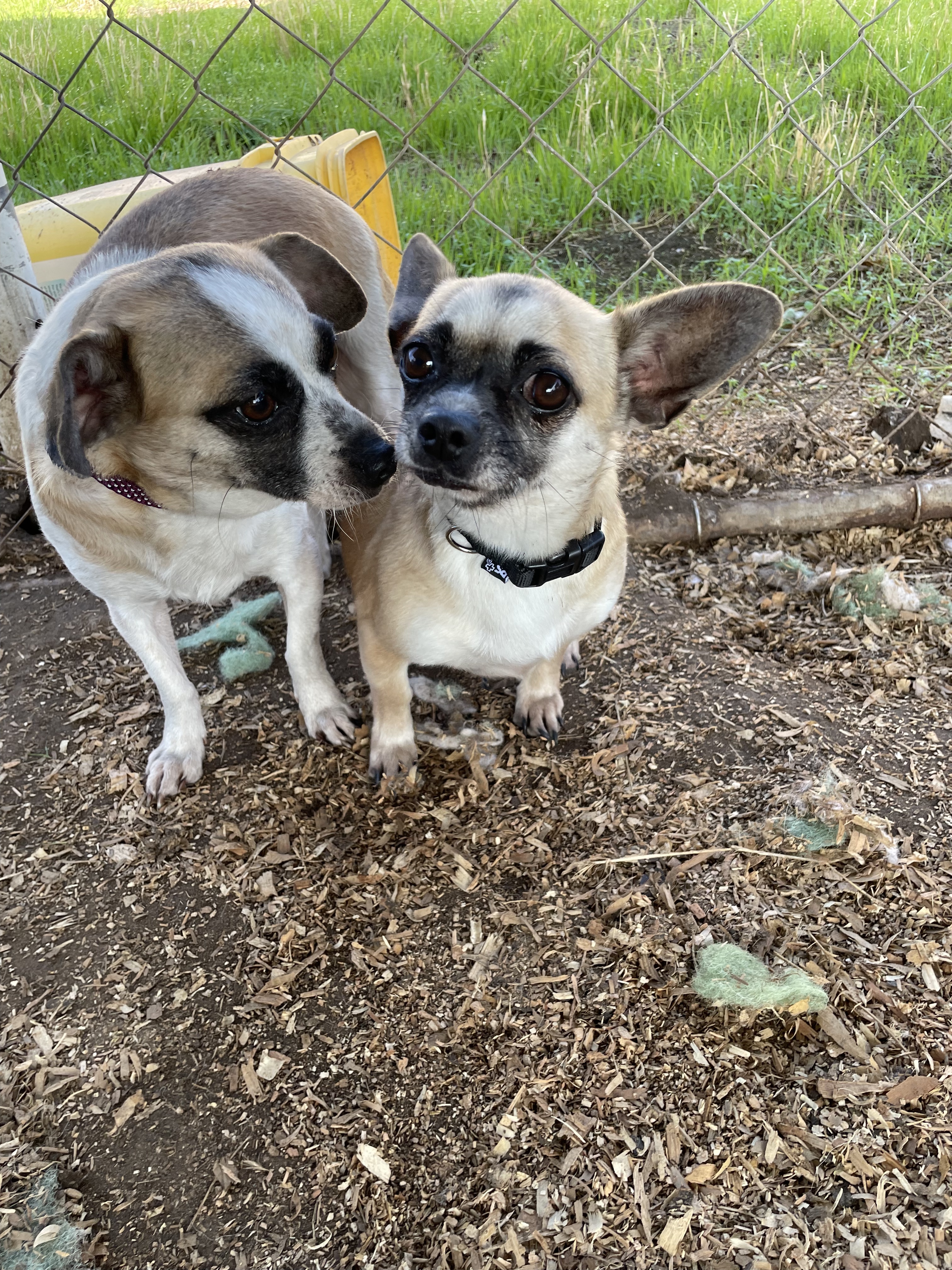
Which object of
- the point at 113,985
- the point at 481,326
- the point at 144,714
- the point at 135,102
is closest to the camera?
the point at 481,326

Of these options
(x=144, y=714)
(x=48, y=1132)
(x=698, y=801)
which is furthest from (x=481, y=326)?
(x=48, y=1132)

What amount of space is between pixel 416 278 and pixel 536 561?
74 centimetres

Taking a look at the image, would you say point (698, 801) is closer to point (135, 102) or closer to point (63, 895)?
point (63, 895)

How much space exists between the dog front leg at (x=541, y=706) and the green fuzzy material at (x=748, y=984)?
2.49 ft

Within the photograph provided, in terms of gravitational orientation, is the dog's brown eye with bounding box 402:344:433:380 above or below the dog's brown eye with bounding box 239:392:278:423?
above

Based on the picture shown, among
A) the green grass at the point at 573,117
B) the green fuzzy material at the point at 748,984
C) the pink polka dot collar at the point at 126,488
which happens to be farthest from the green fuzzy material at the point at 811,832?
the green grass at the point at 573,117

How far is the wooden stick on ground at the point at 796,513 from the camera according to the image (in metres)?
3.05

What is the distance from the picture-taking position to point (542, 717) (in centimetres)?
245

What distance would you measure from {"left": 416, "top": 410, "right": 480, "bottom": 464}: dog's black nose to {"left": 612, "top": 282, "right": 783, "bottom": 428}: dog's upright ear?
0.44 metres

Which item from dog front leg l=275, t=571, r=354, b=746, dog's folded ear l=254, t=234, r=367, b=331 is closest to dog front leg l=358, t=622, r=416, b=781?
dog front leg l=275, t=571, r=354, b=746

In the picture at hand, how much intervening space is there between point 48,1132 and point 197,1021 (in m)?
0.31

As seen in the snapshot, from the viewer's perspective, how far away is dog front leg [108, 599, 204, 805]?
2.25 metres

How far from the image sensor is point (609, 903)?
201 centimetres

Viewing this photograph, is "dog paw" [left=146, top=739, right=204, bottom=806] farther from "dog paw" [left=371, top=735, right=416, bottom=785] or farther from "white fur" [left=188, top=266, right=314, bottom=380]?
"white fur" [left=188, top=266, right=314, bottom=380]
